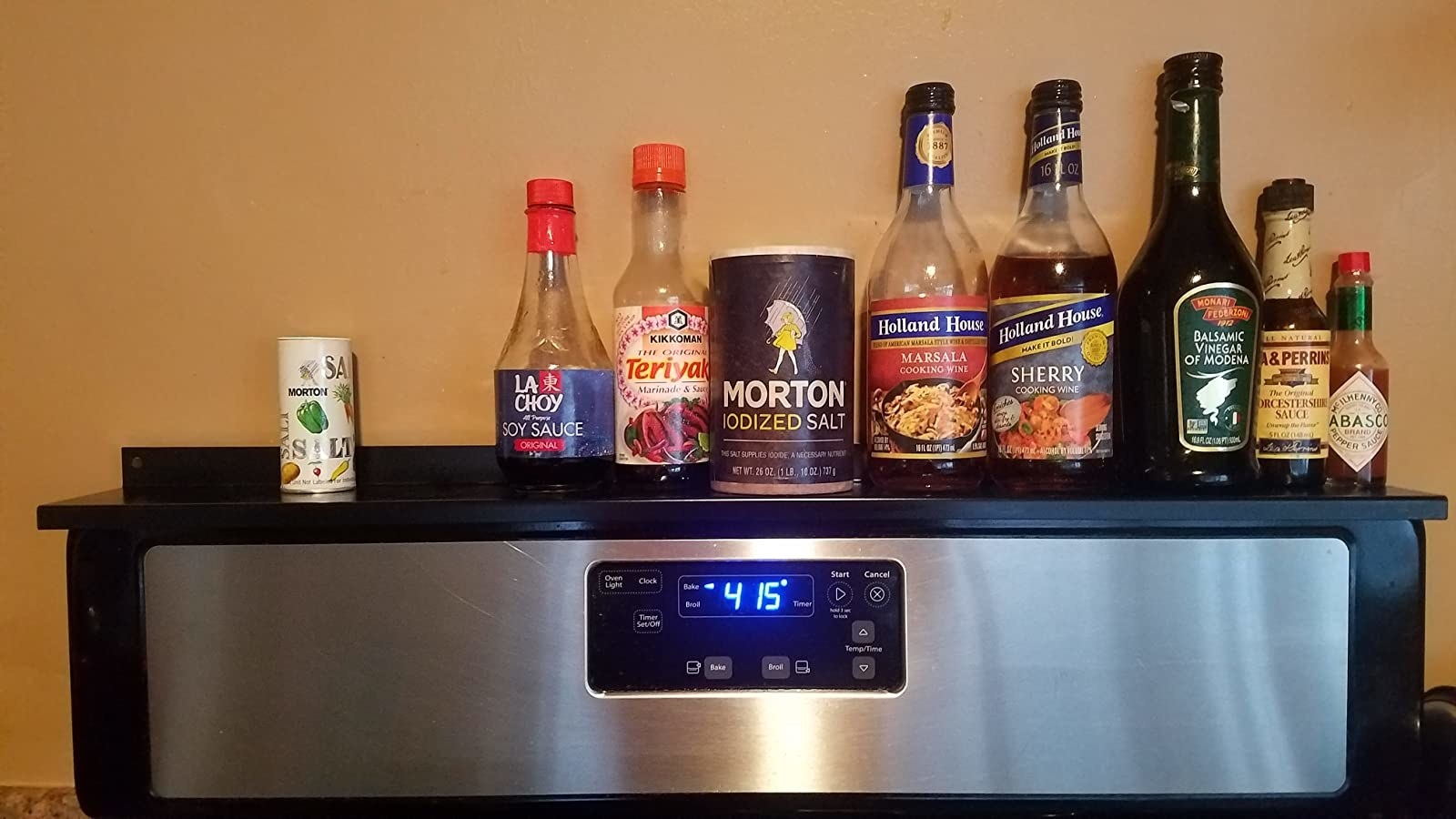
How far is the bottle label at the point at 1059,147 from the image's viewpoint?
69cm

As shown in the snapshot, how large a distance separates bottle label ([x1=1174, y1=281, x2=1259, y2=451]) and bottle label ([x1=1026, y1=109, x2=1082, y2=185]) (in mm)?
137

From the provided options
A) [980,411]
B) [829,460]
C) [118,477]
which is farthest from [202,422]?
[980,411]

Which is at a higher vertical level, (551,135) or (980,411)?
(551,135)

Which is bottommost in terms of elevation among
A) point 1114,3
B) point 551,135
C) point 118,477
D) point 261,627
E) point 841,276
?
point 261,627

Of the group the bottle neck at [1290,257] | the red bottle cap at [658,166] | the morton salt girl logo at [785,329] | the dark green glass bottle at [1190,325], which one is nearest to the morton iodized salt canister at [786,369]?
the morton salt girl logo at [785,329]

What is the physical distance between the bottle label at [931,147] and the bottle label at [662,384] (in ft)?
0.72

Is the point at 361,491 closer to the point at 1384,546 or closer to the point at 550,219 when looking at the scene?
the point at 550,219

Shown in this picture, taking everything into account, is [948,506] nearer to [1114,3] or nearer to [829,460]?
[829,460]

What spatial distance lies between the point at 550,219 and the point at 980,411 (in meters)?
0.37

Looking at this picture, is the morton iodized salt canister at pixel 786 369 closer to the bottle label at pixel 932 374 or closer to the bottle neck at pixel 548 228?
the bottle label at pixel 932 374

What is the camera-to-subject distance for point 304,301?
0.79m

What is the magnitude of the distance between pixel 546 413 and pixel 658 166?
0.73 feet

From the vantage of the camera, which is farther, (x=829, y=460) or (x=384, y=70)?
(x=384, y=70)

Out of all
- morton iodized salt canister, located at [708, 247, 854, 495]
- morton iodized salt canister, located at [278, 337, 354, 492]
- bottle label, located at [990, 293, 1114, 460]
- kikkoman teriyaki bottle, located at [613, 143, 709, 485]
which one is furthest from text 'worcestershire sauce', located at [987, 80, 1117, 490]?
morton iodized salt canister, located at [278, 337, 354, 492]
